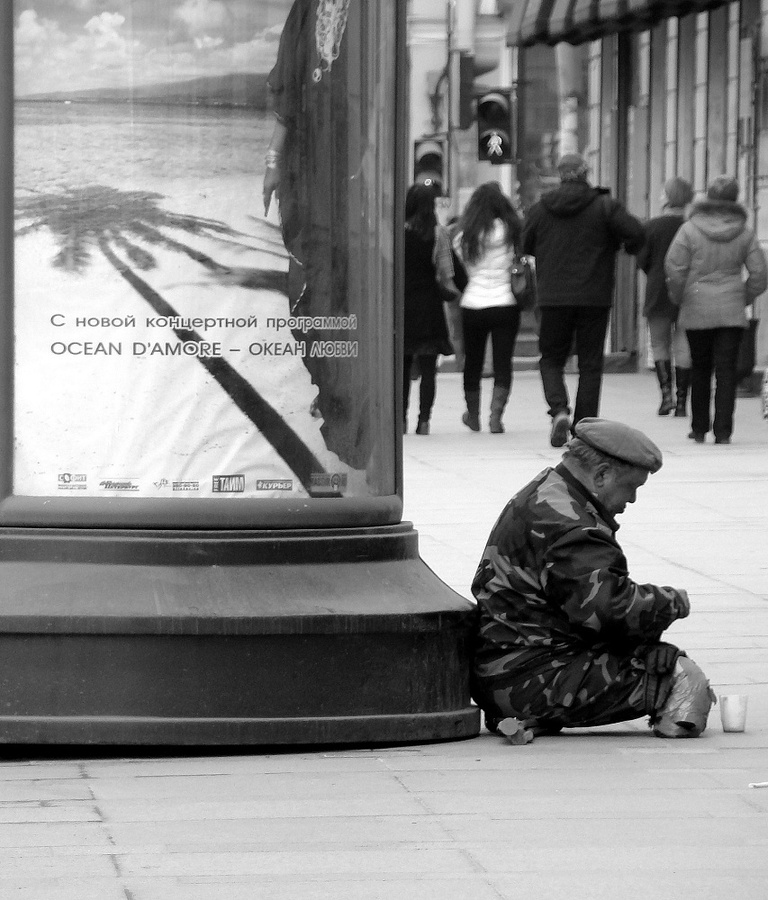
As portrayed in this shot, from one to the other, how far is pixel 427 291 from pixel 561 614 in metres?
8.63

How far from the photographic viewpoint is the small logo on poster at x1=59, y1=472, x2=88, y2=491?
17.5 feet

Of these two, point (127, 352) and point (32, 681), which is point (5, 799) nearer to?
point (32, 681)

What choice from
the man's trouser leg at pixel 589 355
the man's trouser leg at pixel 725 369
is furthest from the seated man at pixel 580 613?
the man's trouser leg at pixel 589 355

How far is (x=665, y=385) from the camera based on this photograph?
15.8 m

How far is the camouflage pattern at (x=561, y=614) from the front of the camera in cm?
527

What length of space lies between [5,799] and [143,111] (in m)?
1.75

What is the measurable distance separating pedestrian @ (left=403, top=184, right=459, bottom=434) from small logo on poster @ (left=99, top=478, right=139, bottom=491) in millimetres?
8531

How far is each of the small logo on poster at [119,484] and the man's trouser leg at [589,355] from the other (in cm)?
817

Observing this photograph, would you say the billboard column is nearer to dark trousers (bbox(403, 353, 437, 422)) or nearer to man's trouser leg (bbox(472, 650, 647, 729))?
man's trouser leg (bbox(472, 650, 647, 729))

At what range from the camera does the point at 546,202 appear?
13.3m

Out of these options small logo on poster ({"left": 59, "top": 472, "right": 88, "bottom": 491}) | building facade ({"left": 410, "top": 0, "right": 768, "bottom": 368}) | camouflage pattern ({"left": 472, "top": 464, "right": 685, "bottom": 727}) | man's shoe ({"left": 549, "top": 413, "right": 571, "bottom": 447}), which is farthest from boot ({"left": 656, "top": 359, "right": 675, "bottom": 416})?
small logo on poster ({"left": 59, "top": 472, "right": 88, "bottom": 491})

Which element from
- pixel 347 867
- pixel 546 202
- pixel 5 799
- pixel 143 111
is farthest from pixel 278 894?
pixel 546 202

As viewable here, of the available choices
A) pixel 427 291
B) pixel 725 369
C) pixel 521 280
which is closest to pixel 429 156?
pixel 427 291

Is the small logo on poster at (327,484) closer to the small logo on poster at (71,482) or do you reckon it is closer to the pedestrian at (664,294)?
the small logo on poster at (71,482)
